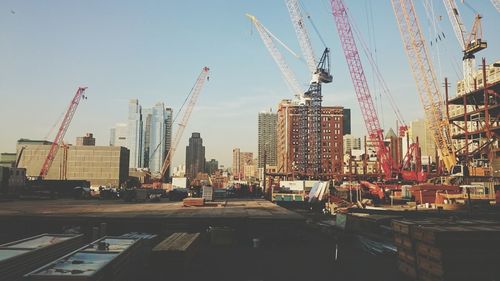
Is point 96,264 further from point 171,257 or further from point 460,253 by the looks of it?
point 460,253

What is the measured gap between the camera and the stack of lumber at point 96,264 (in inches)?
356

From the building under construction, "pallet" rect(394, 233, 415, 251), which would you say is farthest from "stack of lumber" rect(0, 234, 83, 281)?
the building under construction

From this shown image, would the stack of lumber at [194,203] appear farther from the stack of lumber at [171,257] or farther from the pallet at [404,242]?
the pallet at [404,242]

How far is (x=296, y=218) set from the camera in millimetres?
21578

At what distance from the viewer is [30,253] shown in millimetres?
11570

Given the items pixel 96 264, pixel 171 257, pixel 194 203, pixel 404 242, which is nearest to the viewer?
pixel 96 264

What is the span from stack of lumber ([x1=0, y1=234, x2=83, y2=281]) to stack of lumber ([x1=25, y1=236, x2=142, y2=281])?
0.81 meters

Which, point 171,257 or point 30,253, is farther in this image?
point 171,257

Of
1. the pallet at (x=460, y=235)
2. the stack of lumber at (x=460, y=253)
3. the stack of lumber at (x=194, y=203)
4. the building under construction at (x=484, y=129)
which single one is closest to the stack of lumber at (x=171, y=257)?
the stack of lumber at (x=460, y=253)

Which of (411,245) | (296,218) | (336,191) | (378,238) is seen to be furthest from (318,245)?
(336,191)

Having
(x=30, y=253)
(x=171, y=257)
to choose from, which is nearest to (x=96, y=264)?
(x=30, y=253)

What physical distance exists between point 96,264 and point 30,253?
262cm

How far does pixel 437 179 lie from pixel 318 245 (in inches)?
1975

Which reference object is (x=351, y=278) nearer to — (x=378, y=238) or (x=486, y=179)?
(x=378, y=238)
